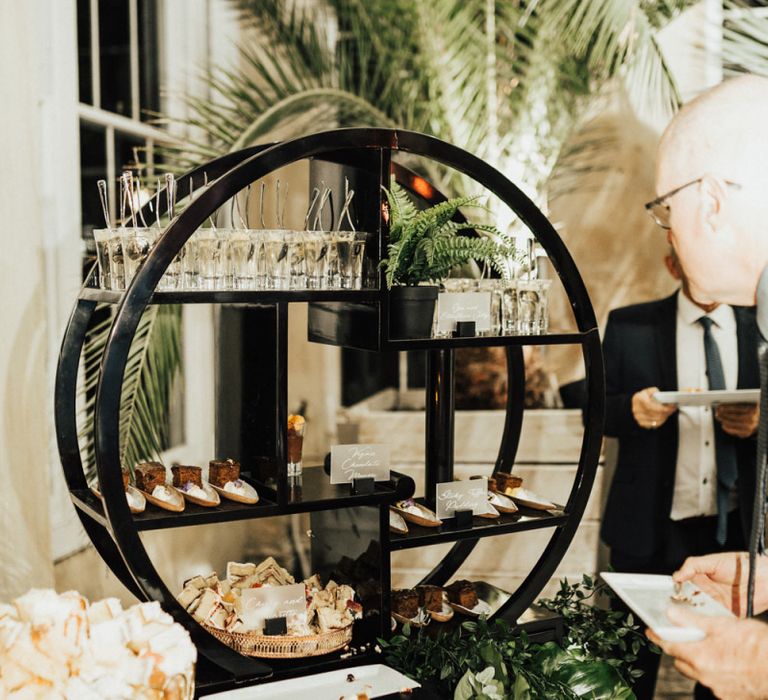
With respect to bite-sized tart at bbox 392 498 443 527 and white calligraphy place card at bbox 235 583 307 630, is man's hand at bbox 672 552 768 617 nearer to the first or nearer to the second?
bite-sized tart at bbox 392 498 443 527

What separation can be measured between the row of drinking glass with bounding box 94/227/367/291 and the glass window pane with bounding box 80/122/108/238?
1.13 m

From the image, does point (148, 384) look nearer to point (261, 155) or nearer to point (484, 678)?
point (261, 155)

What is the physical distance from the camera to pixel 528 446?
A: 3.93 metres

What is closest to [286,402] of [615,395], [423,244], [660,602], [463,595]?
[423,244]

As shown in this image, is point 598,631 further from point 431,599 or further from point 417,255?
point 417,255

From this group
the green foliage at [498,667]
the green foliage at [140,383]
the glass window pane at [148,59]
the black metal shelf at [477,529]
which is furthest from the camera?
the glass window pane at [148,59]

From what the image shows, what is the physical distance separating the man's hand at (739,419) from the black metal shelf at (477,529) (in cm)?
105

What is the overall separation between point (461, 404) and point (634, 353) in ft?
4.75

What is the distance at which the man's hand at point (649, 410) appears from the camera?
9.36ft

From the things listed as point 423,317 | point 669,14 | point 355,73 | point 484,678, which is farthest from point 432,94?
point 484,678

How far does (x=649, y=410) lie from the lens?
2879 mm

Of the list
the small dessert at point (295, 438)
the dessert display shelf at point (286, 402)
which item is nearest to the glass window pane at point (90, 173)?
the dessert display shelf at point (286, 402)

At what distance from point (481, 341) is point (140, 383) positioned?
1207 millimetres

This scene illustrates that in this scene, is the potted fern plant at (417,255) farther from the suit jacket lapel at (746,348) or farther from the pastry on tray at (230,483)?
the suit jacket lapel at (746,348)
